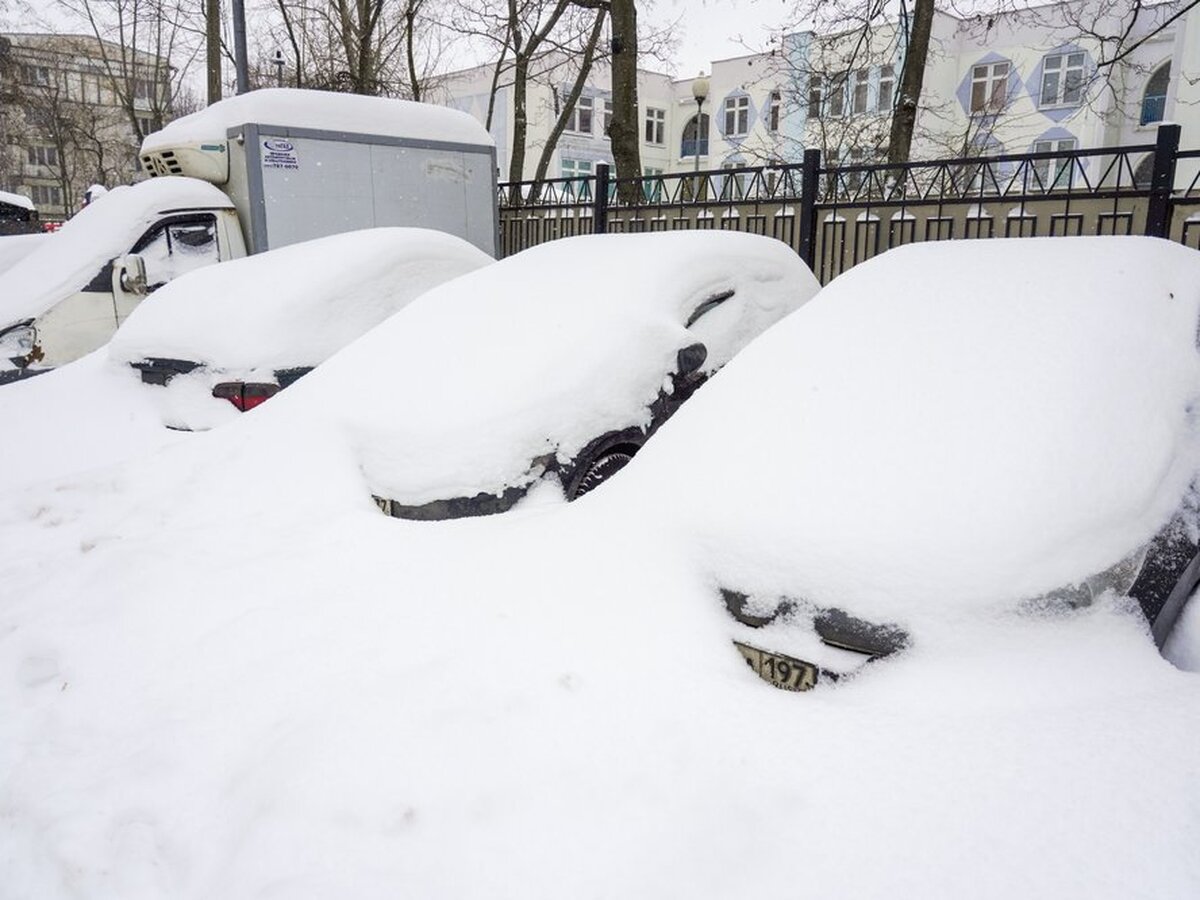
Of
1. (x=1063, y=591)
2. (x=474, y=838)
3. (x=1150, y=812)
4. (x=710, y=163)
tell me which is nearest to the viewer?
(x=1150, y=812)

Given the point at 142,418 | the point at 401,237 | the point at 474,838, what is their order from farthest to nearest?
1. the point at 401,237
2. the point at 142,418
3. the point at 474,838

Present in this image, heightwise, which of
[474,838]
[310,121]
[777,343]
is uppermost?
[310,121]

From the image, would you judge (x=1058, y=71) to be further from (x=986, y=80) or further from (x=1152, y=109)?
(x=1152, y=109)

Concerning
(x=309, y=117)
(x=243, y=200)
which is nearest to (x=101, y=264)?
(x=243, y=200)

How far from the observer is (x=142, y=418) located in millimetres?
5547

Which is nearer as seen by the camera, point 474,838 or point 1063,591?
point 474,838

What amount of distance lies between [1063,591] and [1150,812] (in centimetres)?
55

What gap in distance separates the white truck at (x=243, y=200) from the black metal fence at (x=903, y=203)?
1.92m

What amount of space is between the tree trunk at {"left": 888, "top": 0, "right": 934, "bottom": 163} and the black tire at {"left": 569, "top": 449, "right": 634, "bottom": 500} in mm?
8479

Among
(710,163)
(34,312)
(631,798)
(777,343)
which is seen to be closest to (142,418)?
(34,312)

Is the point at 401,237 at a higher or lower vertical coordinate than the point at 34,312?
higher

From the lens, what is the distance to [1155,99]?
29.6 meters

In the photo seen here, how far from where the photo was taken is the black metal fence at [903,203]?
23.2 feet

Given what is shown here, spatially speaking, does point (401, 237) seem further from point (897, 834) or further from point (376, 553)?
point (897, 834)
